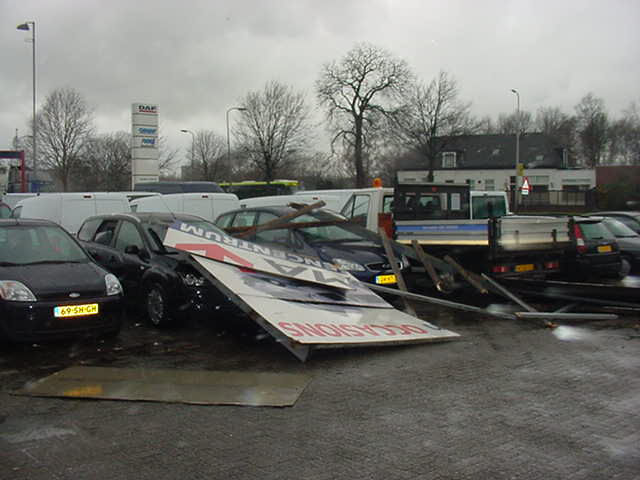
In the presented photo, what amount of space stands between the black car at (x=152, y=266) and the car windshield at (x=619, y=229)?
10.3 metres

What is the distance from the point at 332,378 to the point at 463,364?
1.55 metres

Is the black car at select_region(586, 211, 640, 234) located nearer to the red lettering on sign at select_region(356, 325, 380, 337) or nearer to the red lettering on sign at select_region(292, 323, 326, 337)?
the red lettering on sign at select_region(356, 325, 380, 337)

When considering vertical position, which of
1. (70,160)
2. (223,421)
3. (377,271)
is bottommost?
(223,421)

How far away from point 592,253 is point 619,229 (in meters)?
2.93

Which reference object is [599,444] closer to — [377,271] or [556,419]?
[556,419]

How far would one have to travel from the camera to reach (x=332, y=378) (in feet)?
20.4

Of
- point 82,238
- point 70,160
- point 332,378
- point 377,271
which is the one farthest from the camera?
point 70,160

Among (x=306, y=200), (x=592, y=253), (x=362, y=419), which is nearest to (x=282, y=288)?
(x=362, y=419)

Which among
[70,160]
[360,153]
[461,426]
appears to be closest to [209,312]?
[461,426]

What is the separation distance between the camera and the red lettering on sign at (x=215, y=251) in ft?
25.3

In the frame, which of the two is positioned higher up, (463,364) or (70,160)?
(70,160)

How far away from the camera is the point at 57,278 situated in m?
7.46

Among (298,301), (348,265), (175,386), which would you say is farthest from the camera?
(348,265)

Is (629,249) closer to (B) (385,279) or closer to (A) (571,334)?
(A) (571,334)
